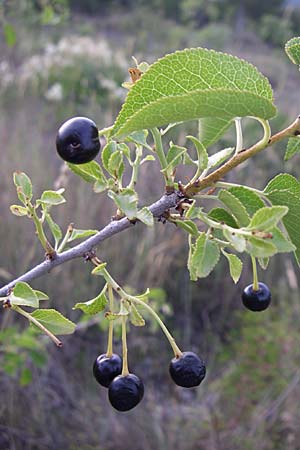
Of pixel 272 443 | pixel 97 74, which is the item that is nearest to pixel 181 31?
pixel 97 74

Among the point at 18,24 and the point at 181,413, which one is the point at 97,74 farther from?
the point at 181,413

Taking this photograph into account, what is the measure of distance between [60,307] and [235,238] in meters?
2.92

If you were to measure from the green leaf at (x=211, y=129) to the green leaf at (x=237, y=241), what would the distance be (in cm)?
19

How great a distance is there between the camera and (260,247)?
1.86 ft

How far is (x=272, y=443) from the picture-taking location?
2680 mm

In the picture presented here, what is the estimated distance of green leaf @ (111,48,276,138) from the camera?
1.91 ft

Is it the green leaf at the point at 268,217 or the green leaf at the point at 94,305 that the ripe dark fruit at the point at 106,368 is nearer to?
the green leaf at the point at 94,305

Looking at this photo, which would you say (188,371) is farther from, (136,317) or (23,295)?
(23,295)

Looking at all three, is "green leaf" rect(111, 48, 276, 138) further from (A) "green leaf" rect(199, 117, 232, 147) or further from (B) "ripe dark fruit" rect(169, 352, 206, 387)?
(B) "ripe dark fruit" rect(169, 352, 206, 387)

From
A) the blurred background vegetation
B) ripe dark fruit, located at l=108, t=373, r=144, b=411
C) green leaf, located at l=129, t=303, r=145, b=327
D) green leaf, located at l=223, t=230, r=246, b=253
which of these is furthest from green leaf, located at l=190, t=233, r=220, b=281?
the blurred background vegetation

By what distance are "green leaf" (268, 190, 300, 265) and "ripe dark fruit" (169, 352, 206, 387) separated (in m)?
0.24

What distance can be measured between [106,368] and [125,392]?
0.23ft

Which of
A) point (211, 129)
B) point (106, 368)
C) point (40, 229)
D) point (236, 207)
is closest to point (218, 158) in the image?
point (211, 129)

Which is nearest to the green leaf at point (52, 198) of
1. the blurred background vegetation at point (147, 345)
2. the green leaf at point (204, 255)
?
the green leaf at point (204, 255)
